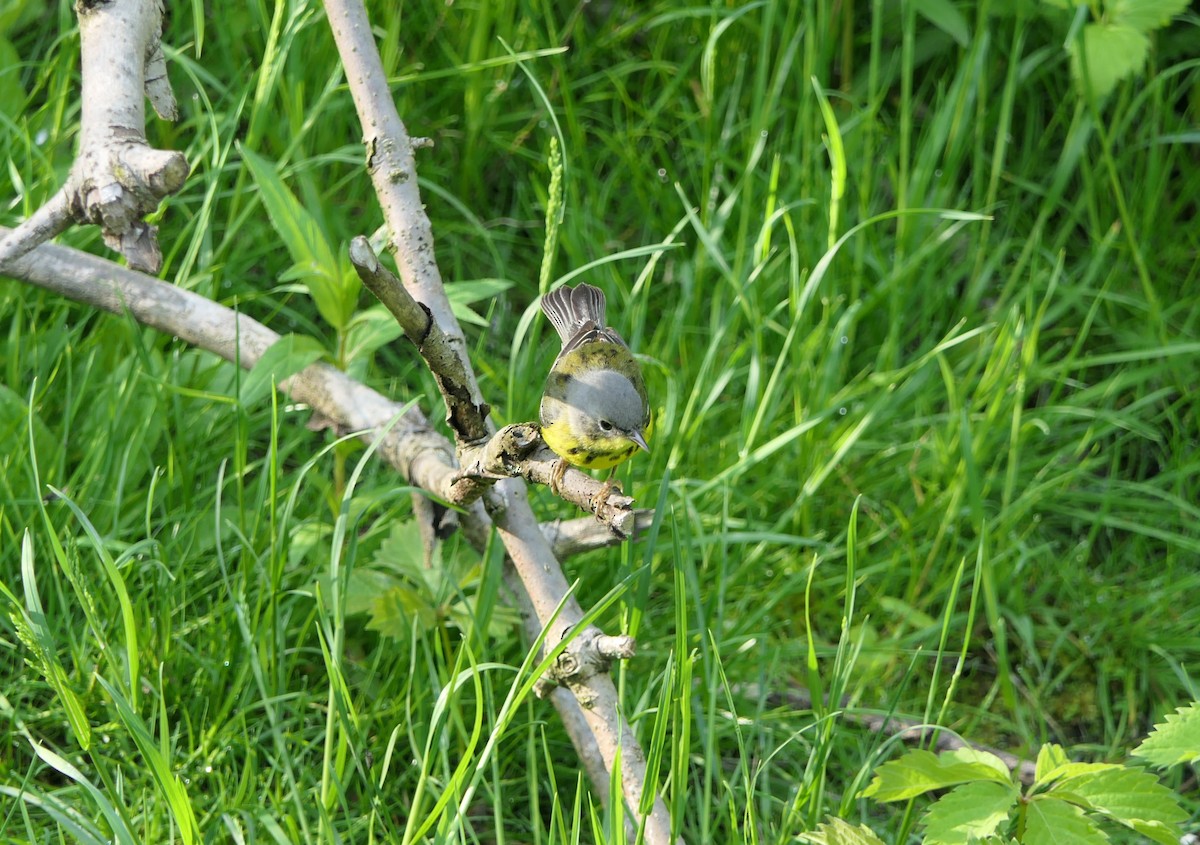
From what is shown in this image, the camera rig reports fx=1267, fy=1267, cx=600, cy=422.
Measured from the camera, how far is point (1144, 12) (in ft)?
12.0

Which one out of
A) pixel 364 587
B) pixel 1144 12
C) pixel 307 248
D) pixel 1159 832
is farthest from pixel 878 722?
pixel 1144 12

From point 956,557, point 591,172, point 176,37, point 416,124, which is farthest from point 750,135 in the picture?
point 176,37

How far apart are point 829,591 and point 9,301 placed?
206cm

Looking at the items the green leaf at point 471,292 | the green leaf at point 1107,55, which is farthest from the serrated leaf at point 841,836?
the green leaf at point 1107,55

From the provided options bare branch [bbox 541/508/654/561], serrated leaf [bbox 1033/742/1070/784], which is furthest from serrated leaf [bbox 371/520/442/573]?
serrated leaf [bbox 1033/742/1070/784]

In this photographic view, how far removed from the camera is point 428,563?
2.51m

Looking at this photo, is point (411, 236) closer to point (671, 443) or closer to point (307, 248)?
point (307, 248)

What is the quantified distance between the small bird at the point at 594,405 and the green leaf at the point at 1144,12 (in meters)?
2.49

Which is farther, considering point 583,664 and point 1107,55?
point 1107,55

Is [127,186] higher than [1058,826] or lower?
higher

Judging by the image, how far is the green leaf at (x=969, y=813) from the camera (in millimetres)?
2020

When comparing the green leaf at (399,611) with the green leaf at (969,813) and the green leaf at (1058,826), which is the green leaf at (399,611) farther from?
the green leaf at (1058,826)

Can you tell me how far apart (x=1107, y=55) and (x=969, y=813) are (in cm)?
240

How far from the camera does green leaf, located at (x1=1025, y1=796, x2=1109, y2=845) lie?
2027mm
